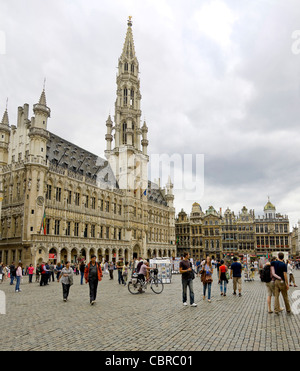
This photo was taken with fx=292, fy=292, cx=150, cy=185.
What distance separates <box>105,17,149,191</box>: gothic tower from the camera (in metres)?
65.5

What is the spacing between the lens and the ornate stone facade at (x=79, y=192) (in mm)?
39188

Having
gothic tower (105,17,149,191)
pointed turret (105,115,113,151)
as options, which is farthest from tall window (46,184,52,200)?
pointed turret (105,115,113,151)

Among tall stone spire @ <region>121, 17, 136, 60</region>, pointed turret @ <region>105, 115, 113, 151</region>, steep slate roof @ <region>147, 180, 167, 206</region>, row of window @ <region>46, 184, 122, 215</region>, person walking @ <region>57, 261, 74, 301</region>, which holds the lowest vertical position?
person walking @ <region>57, 261, 74, 301</region>

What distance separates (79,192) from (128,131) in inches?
920

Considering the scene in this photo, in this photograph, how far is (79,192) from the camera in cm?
4897

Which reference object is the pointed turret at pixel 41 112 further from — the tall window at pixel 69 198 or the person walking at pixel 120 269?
the person walking at pixel 120 269

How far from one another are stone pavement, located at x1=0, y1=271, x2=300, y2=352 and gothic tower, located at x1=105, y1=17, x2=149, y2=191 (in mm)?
52264

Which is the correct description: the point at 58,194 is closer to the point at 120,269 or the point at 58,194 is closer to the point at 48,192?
the point at 48,192

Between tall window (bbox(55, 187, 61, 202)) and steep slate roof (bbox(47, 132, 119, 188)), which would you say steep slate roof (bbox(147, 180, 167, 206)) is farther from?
tall window (bbox(55, 187, 61, 202))

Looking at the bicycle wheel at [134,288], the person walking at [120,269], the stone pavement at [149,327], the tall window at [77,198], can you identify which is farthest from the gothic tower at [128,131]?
the stone pavement at [149,327]

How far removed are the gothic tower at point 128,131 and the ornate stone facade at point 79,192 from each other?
236 mm

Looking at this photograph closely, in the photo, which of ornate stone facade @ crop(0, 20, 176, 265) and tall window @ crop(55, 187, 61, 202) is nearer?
ornate stone facade @ crop(0, 20, 176, 265)
